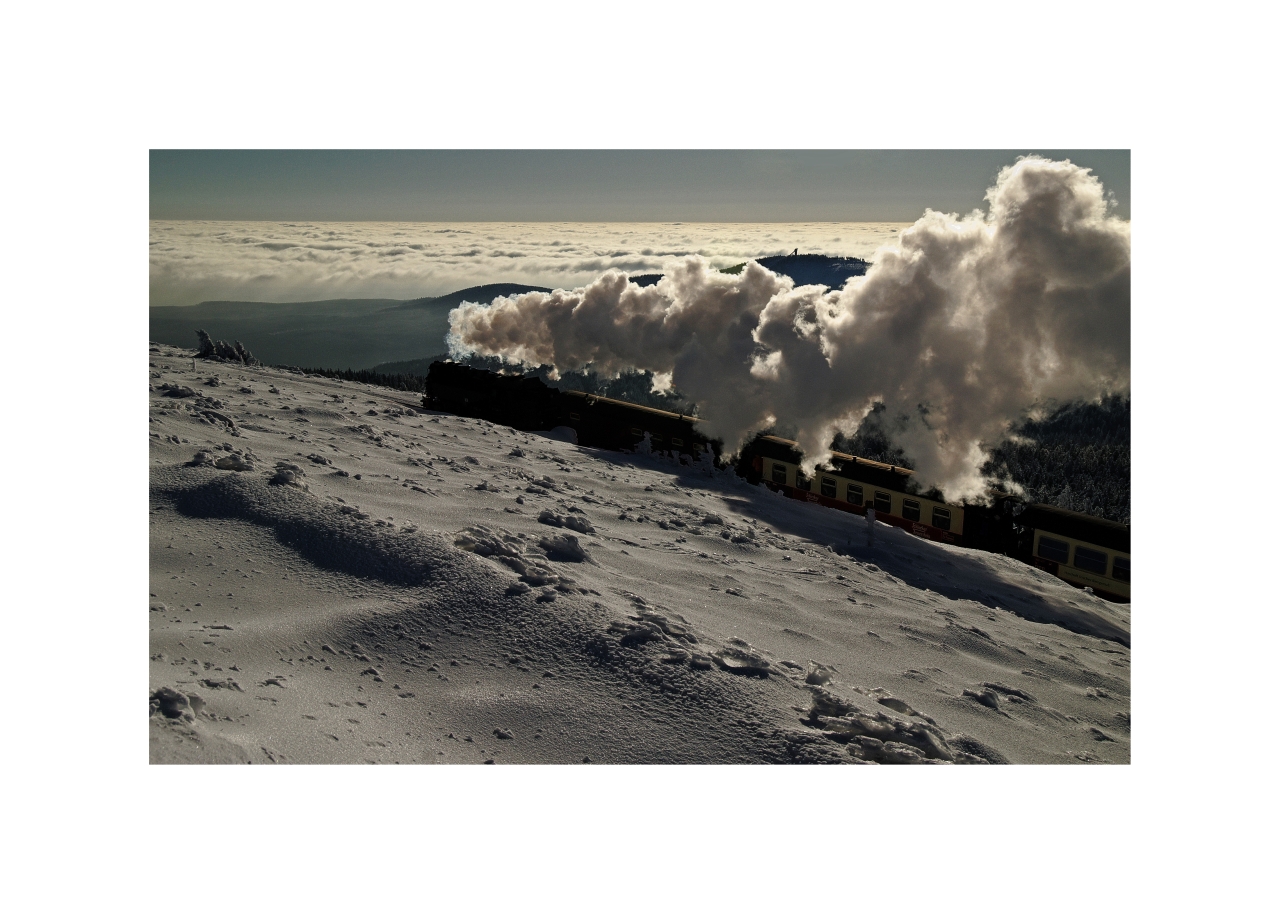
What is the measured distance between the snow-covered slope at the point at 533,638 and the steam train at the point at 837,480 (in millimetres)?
2980

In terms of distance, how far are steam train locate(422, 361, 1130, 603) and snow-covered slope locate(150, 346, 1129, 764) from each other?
298cm

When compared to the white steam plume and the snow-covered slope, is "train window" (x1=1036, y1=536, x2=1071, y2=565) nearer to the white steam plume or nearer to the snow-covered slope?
the white steam plume

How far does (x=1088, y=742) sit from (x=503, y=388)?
2594 centimetres

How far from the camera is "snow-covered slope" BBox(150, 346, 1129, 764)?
730 cm

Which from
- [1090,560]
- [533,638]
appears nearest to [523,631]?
[533,638]

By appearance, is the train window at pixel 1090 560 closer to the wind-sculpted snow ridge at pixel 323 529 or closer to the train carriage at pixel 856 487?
the train carriage at pixel 856 487

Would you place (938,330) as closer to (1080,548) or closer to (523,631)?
(1080,548)

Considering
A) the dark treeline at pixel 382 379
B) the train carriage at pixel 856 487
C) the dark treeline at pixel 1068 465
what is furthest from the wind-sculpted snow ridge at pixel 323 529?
the dark treeline at pixel 1068 465

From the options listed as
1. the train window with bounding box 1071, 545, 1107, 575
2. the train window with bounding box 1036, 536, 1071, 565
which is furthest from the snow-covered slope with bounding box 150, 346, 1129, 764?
the train window with bounding box 1036, 536, 1071, 565

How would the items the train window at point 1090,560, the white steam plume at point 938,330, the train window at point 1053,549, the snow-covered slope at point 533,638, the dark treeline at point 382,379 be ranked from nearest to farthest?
the snow-covered slope at point 533,638 < the white steam plume at point 938,330 < the train window at point 1090,560 < the train window at point 1053,549 < the dark treeline at point 382,379

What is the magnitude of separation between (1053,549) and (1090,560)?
855 millimetres

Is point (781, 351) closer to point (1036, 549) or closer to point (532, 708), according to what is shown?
point (1036, 549)

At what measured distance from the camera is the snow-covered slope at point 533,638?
288 inches
